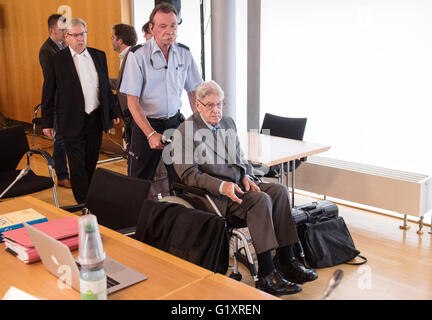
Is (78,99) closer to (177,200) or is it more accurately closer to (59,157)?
(59,157)

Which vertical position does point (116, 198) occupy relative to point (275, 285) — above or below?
above

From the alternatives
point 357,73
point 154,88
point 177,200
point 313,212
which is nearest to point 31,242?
point 177,200

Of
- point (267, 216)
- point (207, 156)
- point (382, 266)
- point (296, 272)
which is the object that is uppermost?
point (207, 156)

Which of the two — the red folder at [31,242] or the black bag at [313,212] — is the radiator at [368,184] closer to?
the black bag at [313,212]

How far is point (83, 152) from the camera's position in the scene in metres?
4.58

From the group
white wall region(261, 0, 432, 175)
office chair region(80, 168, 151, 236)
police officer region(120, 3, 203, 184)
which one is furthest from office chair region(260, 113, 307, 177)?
office chair region(80, 168, 151, 236)

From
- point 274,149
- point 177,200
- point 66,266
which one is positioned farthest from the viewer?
point 274,149

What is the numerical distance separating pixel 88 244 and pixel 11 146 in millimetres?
2853

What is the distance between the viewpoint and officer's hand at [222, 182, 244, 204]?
3080 mm

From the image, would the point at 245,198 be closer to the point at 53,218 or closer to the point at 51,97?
the point at 53,218

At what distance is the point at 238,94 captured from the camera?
18.7 ft

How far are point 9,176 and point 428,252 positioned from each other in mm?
3230

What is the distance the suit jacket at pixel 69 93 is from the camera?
4.44 m

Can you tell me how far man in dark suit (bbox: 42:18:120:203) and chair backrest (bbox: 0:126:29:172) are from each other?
412 mm
